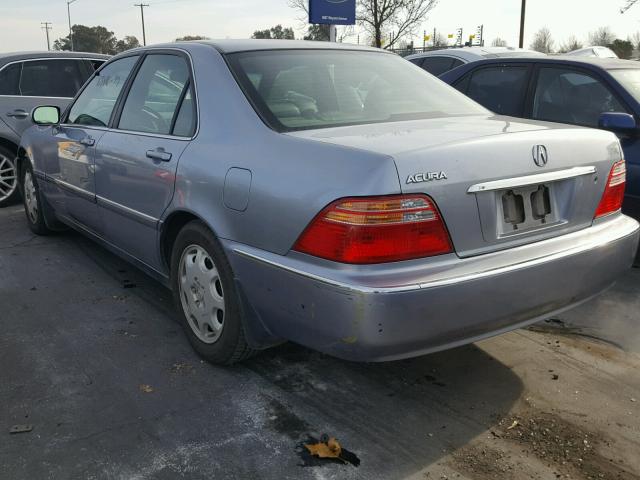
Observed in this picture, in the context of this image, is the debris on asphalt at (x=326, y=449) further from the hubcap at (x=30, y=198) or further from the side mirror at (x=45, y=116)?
the hubcap at (x=30, y=198)

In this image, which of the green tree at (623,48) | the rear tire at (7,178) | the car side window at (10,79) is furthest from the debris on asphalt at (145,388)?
the green tree at (623,48)

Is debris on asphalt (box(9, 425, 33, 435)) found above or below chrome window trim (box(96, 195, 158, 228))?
below

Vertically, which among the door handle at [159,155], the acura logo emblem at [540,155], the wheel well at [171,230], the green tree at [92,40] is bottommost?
the wheel well at [171,230]

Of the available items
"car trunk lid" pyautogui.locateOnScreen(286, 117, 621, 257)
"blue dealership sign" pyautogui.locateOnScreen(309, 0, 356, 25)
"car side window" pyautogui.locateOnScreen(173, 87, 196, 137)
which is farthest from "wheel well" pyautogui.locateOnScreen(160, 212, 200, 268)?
"blue dealership sign" pyautogui.locateOnScreen(309, 0, 356, 25)

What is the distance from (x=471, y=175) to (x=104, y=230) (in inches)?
110

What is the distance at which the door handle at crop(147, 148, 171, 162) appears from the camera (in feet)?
10.7

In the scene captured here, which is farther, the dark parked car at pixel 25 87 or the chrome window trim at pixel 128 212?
the dark parked car at pixel 25 87

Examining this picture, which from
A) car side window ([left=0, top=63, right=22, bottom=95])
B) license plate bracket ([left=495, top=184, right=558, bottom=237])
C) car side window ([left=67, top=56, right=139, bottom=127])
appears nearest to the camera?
license plate bracket ([left=495, top=184, right=558, bottom=237])

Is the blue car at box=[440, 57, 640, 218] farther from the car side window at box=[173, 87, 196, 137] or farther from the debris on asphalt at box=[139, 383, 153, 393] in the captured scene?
the debris on asphalt at box=[139, 383, 153, 393]

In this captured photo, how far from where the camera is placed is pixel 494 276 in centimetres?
243

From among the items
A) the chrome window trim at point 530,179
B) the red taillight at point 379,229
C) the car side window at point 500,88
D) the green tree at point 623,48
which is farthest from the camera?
the green tree at point 623,48

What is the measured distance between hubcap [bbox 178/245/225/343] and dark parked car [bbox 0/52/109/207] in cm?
504

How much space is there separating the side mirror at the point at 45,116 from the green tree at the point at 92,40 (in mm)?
76328

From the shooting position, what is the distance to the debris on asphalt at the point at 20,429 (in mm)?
2660
